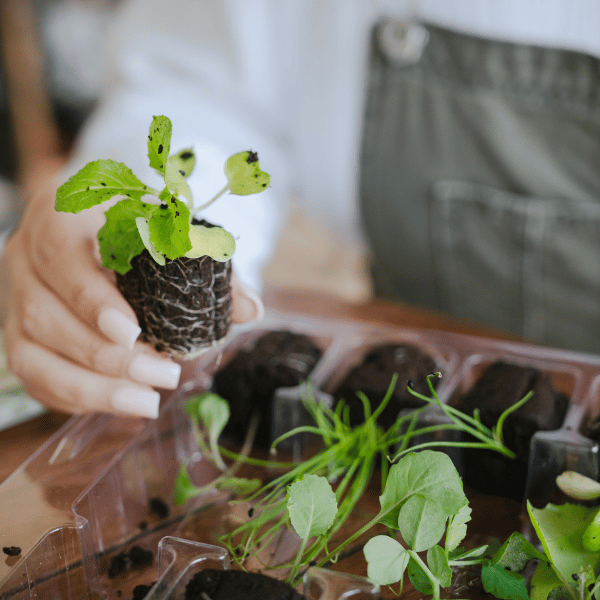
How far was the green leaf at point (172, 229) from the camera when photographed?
32cm

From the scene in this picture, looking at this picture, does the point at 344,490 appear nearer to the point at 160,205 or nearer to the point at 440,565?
the point at 440,565

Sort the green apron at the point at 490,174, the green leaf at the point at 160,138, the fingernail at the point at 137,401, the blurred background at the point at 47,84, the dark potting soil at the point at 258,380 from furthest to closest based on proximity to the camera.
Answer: the blurred background at the point at 47,84 < the green apron at the point at 490,174 < the dark potting soil at the point at 258,380 < the fingernail at the point at 137,401 < the green leaf at the point at 160,138

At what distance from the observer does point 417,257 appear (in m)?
0.86

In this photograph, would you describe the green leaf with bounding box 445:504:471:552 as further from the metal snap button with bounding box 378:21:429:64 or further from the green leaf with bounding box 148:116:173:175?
the metal snap button with bounding box 378:21:429:64

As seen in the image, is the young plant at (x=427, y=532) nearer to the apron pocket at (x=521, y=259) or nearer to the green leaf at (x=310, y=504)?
the green leaf at (x=310, y=504)

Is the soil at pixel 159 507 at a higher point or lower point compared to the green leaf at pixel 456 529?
lower

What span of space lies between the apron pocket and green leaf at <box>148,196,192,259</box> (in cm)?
52

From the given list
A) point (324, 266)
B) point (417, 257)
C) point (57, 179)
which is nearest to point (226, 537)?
point (57, 179)

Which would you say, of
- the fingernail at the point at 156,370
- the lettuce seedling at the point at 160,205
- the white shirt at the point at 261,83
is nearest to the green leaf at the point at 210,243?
the lettuce seedling at the point at 160,205

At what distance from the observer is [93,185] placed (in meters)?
0.34

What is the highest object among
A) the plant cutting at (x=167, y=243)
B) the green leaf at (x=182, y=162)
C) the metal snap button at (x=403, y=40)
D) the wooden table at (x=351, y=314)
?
the metal snap button at (x=403, y=40)

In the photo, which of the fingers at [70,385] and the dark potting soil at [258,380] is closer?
the fingers at [70,385]

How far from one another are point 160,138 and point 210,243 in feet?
0.20

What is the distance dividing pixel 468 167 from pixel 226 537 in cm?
56
